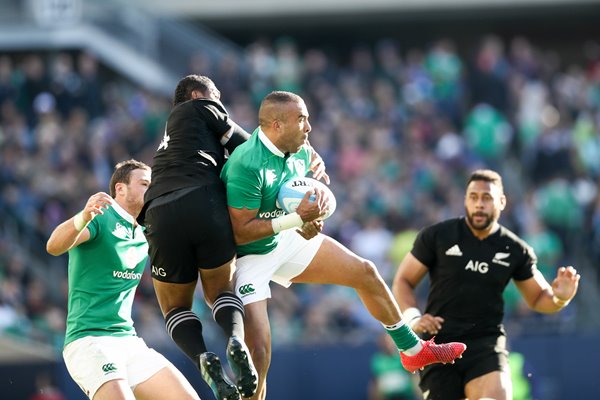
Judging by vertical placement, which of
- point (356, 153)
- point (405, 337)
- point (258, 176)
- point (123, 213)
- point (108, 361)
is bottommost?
point (108, 361)

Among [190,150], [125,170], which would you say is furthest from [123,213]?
[190,150]

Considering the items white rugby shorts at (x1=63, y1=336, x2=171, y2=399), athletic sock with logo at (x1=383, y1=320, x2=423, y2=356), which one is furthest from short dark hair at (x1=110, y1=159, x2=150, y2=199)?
athletic sock with logo at (x1=383, y1=320, x2=423, y2=356)

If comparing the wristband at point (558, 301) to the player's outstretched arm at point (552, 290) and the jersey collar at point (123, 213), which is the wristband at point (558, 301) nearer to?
the player's outstretched arm at point (552, 290)

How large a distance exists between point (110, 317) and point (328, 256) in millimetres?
1652

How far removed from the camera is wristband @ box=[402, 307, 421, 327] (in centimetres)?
935

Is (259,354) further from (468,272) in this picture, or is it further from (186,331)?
(468,272)

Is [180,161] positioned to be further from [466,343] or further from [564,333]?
[564,333]

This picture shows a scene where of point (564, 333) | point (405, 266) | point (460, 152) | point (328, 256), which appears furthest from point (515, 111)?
point (328, 256)

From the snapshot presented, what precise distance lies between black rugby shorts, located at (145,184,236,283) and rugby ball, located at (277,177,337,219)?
397mm

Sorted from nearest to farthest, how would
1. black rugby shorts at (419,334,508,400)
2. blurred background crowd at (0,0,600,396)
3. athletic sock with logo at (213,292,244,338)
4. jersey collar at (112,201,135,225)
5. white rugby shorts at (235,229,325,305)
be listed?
athletic sock with logo at (213,292,244,338) → white rugby shorts at (235,229,325,305) → jersey collar at (112,201,135,225) → black rugby shorts at (419,334,508,400) → blurred background crowd at (0,0,600,396)

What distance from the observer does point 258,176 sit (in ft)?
26.5

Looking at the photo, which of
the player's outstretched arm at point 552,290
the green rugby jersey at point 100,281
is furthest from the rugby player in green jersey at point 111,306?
the player's outstretched arm at point 552,290

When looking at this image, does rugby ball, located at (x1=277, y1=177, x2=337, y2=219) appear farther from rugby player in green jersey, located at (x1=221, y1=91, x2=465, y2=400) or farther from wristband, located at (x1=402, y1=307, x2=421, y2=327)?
wristband, located at (x1=402, y1=307, x2=421, y2=327)

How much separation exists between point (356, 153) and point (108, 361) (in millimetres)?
10415
